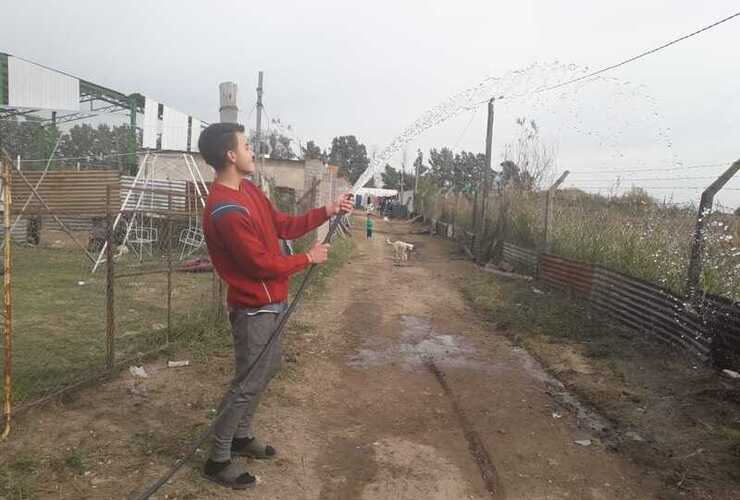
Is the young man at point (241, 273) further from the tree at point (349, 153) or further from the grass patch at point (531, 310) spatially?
the tree at point (349, 153)

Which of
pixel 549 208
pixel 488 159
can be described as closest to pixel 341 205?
pixel 549 208

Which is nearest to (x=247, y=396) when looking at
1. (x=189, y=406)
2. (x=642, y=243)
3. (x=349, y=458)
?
(x=349, y=458)

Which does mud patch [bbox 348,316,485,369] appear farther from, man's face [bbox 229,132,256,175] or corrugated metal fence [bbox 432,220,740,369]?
man's face [bbox 229,132,256,175]

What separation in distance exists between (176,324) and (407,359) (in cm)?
273

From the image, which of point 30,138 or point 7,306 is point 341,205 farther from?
point 30,138

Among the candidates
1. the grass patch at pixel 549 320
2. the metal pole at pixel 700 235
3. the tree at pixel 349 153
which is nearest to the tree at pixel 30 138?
A: the grass patch at pixel 549 320

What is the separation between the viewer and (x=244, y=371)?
3.26m

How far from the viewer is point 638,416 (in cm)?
471

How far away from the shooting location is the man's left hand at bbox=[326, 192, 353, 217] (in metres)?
3.60

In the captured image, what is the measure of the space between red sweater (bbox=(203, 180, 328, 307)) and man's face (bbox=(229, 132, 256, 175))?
11cm

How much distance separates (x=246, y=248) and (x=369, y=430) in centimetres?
200

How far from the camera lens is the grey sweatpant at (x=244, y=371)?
10.6 feet

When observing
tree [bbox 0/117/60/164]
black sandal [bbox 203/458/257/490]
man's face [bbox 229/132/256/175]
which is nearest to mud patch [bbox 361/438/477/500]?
black sandal [bbox 203/458/257/490]

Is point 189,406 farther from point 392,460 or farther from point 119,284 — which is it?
point 119,284
